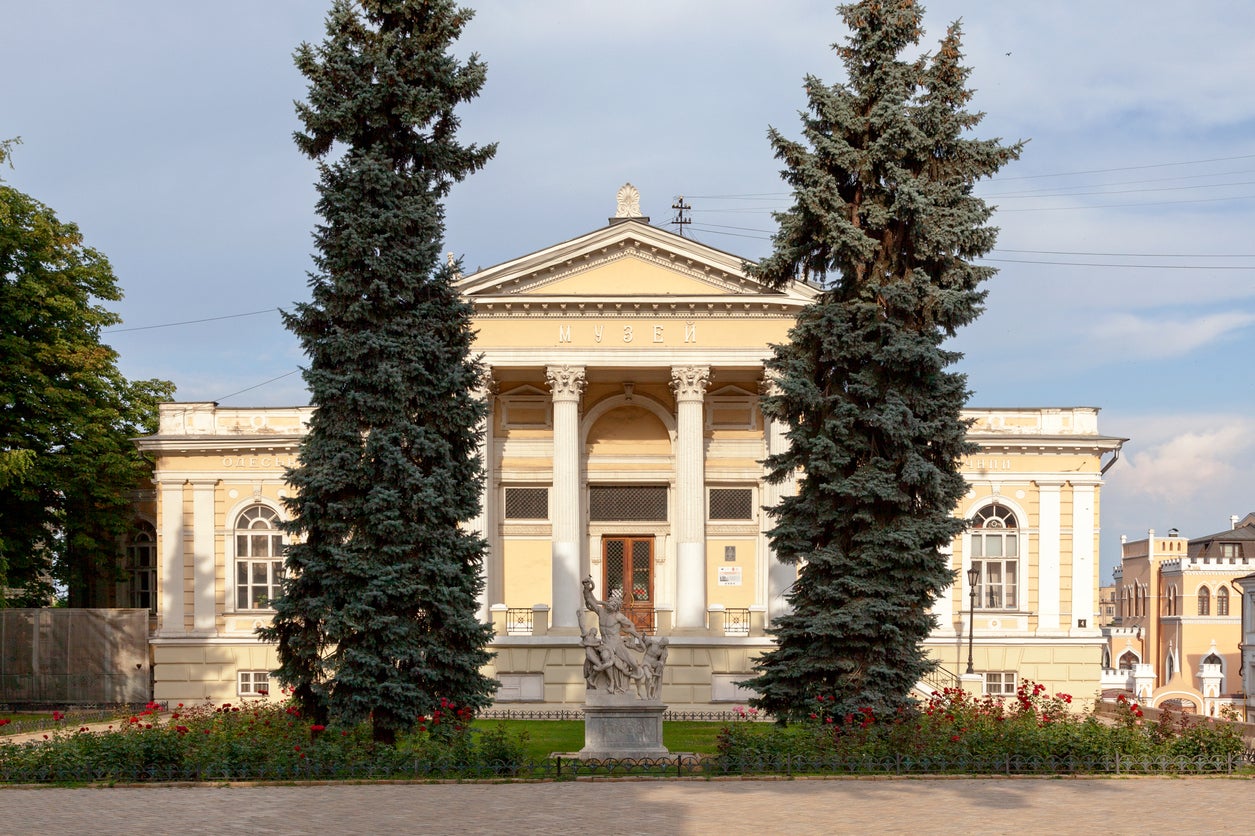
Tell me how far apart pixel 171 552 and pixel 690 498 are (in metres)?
14.7

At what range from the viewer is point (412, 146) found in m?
24.8

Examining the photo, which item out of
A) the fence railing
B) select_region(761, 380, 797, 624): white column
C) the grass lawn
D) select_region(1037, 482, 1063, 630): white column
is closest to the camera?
the fence railing

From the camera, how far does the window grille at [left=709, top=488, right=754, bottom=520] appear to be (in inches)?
1719

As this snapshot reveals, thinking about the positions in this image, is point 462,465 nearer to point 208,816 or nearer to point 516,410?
point 208,816

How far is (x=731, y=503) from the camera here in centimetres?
4375

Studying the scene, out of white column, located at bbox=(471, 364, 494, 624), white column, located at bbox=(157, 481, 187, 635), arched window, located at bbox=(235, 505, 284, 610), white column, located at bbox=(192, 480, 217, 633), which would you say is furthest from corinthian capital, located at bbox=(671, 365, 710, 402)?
white column, located at bbox=(157, 481, 187, 635)

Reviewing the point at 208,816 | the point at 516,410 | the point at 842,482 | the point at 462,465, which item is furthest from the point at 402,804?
the point at 516,410

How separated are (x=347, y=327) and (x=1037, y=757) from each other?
38.7 ft

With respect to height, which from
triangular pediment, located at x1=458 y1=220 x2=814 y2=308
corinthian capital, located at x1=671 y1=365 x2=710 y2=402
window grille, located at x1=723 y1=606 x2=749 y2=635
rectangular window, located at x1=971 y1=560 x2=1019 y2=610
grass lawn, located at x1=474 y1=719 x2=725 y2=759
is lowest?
grass lawn, located at x1=474 y1=719 x2=725 y2=759

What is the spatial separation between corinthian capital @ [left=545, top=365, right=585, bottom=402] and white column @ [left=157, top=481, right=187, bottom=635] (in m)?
11.2

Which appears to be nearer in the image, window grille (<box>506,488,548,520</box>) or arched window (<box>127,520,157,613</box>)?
window grille (<box>506,488,548,520</box>)

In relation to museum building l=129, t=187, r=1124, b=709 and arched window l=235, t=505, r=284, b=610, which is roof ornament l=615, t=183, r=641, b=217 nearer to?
museum building l=129, t=187, r=1124, b=709

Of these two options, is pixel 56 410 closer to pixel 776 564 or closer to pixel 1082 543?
pixel 776 564

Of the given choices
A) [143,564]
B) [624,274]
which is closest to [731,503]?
[624,274]
